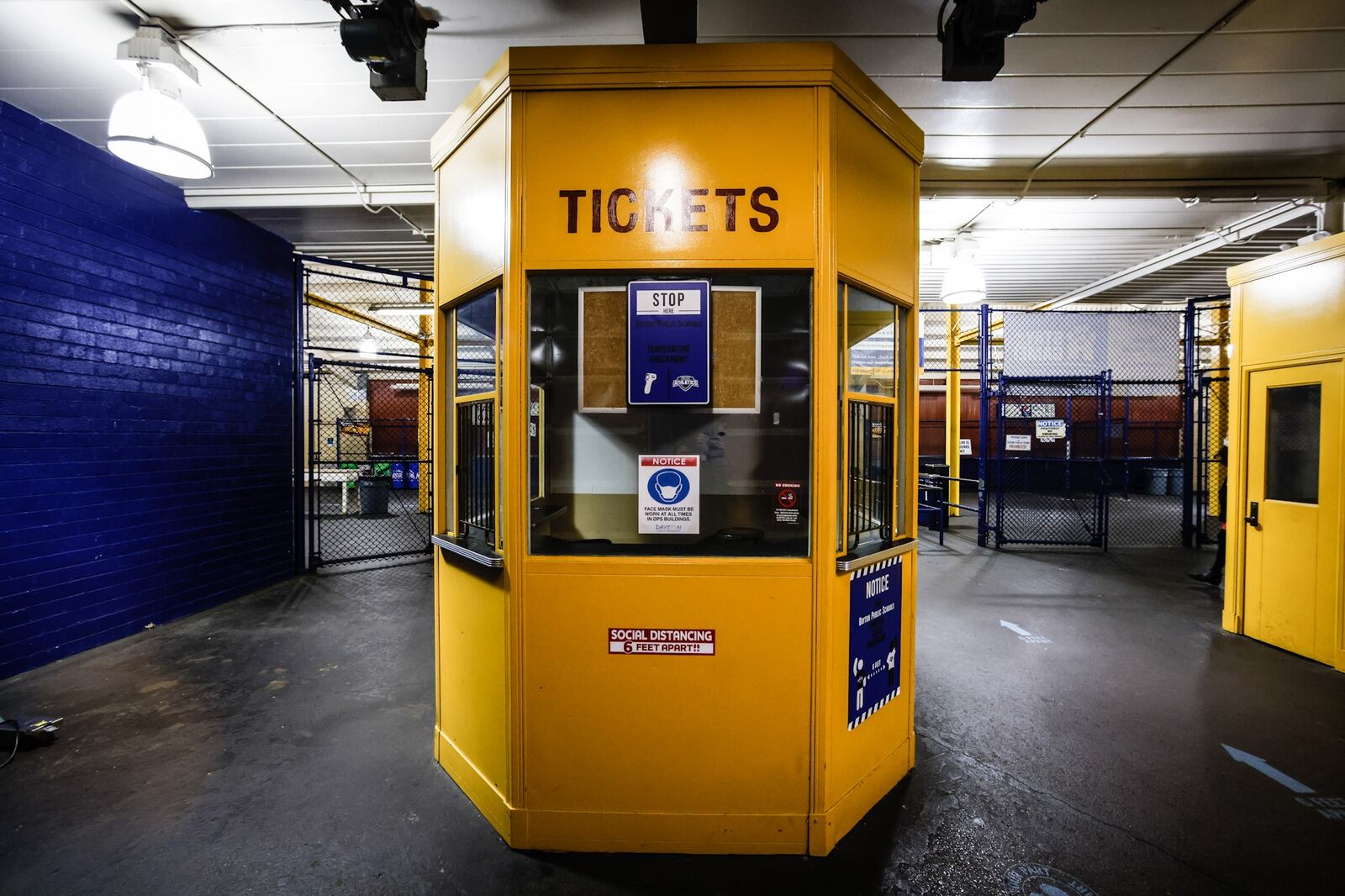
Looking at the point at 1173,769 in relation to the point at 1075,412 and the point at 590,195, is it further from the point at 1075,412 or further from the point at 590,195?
the point at 1075,412

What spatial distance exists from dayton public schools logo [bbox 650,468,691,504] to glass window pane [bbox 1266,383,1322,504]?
532 cm

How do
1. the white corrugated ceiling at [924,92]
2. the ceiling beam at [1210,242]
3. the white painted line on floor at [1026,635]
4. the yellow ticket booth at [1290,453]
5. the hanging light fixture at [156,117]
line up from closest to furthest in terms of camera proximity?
the hanging light fixture at [156,117]
the white corrugated ceiling at [924,92]
the yellow ticket booth at [1290,453]
the white painted line on floor at [1026,635]
the ceiling beam at [1210,242]

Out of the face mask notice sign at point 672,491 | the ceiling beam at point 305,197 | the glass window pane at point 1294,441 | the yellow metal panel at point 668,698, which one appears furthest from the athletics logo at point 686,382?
the glass window pane at point 1294,441

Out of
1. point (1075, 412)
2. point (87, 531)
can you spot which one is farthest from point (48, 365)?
point (1075, 412)

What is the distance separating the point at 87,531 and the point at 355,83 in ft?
13.5

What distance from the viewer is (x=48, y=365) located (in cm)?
416

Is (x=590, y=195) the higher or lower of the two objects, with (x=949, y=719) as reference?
higher

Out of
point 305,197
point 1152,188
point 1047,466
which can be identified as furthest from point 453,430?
point 1047,466

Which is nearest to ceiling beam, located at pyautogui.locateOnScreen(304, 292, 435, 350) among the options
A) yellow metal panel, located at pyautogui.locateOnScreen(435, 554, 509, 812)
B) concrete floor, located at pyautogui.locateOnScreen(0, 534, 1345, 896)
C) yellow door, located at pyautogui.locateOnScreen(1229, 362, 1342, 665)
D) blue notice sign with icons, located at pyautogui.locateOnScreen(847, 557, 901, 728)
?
concrete floor, located at pyautogui.locateOnScreen(0, 534, 1345, 896)

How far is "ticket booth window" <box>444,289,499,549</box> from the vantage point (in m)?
2.84

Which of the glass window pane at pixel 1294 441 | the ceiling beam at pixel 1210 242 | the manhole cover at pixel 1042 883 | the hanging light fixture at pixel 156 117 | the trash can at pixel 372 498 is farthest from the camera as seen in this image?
the trash can at pixel 372 498

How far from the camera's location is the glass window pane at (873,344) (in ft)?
9.12

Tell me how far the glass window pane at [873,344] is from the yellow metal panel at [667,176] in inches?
26.8

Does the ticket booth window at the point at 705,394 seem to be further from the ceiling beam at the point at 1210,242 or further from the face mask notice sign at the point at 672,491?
the ceiling beam at the point at 1210,242
